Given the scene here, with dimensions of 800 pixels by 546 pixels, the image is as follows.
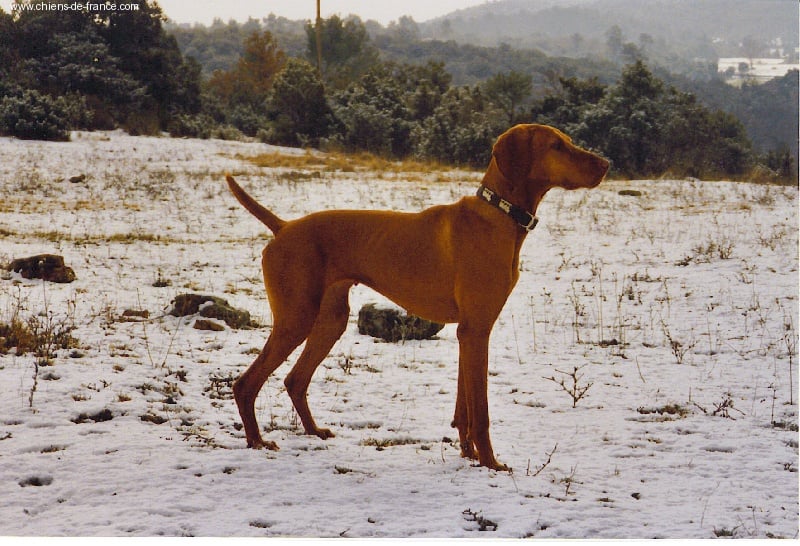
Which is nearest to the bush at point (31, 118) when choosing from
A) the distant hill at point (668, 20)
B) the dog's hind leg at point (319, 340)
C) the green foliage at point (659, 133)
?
the distant hill at point (668, 20)

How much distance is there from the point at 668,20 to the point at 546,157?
7.68 metres

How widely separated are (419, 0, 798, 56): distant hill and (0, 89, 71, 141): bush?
11.5m

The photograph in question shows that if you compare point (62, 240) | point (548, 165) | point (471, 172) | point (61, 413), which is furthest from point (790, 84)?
point (471, 172)

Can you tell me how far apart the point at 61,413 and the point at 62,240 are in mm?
6197

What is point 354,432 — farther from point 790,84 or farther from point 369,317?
point 790,84

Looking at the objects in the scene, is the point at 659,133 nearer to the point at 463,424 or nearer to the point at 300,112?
the point at 300,112

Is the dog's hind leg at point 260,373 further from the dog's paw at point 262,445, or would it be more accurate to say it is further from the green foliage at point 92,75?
the green foliage at point 92,75

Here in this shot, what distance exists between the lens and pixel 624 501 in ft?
12.5

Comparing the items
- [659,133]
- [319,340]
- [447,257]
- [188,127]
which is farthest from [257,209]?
[188,127]

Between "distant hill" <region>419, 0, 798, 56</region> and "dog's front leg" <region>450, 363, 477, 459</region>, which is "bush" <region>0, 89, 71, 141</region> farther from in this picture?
"dog's front leg" <region>450, 363, 477, 459</region>

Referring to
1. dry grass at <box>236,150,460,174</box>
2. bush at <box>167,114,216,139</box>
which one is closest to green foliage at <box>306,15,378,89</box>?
bush at <box>167,114,216,139</box>

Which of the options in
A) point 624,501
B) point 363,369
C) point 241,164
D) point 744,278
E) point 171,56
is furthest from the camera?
point 171,56

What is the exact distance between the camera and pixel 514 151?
3.89m

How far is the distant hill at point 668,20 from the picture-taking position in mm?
6438
